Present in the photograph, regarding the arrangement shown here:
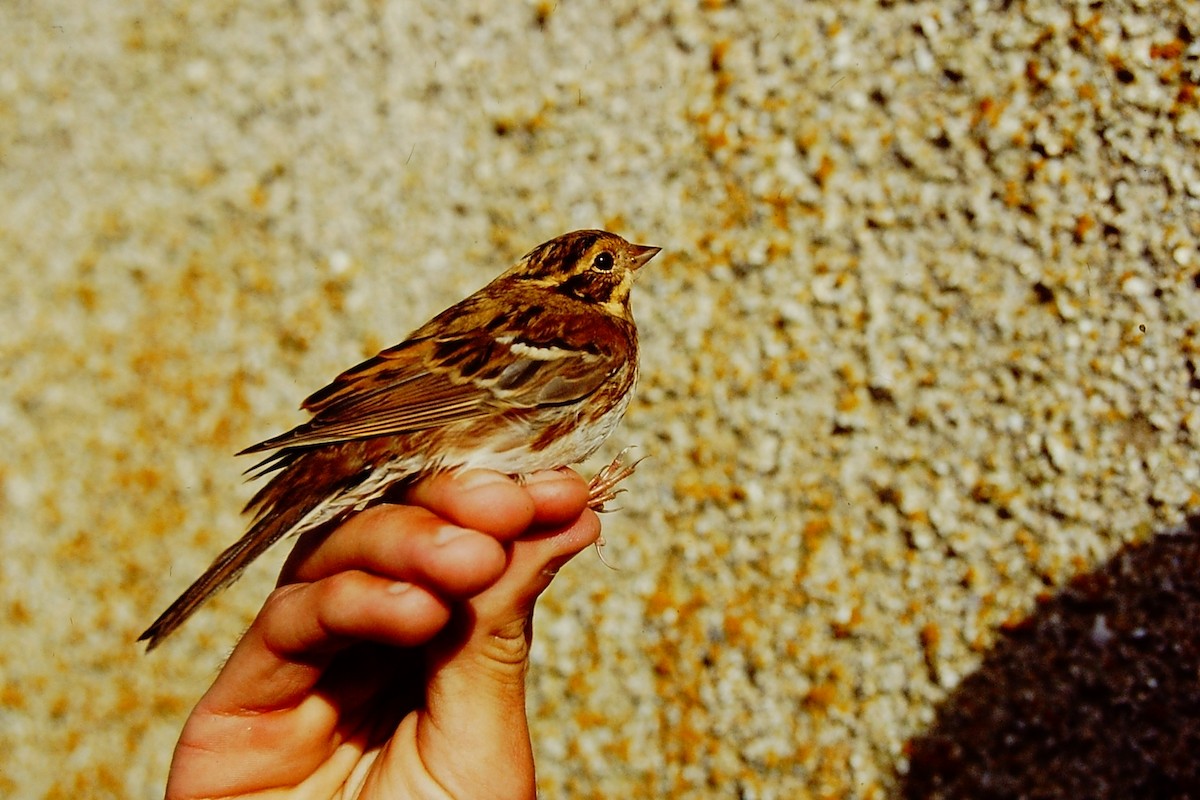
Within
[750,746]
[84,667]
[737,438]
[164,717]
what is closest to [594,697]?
[750,746]

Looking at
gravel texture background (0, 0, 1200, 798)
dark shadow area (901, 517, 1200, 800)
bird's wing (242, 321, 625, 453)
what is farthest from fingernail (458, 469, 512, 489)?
dark shadow area (901, 517, 1200, 800)

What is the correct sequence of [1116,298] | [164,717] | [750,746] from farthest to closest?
[164,717] → [750,746] → [1116,298]

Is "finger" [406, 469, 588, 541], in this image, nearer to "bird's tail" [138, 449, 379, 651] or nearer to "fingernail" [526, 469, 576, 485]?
"fingernail" [526, 469, 576, 485]

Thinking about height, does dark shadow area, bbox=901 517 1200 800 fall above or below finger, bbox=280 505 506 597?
below

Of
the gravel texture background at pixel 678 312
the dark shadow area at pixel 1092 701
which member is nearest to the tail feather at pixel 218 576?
the gravel texture background at pixel 678 312

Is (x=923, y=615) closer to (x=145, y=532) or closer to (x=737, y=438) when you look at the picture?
(x=737, y=438)

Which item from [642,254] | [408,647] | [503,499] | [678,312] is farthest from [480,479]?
[678,312]
